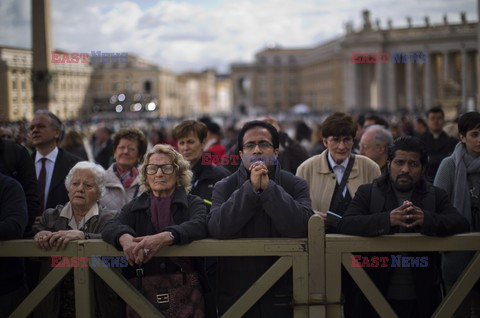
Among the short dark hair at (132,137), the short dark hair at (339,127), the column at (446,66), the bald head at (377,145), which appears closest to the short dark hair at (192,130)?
the short dark hair at (132,137)

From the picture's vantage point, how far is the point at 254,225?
4.67 m

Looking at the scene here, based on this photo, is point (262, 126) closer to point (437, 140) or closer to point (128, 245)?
point (128, 245)

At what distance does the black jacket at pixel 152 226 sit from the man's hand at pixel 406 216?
4.50ft

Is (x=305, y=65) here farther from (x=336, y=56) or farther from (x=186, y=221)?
(x=186, y=221)

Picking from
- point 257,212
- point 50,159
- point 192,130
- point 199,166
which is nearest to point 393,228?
point 257,212

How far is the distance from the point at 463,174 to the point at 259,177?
2.20 metres

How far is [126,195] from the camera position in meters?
7.02

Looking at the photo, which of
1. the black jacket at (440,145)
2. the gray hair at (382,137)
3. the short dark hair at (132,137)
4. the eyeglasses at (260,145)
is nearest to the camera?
the eyeglasses at (260,145)

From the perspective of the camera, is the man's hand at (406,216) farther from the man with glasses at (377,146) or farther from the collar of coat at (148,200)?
the man with glasses at (377,146)

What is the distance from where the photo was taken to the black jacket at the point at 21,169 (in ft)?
19.3

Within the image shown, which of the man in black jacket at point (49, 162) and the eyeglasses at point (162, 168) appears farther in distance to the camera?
the man in black jacket at point (49, 162)

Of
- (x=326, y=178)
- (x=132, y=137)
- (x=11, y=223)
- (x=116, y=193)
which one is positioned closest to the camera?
(x=11, y=223)

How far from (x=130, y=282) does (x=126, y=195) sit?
7.45 ft

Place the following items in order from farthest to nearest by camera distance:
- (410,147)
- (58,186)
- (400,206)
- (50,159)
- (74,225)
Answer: (50,159)
(58,186)
(74,225)
(410,147)
(400,206)
